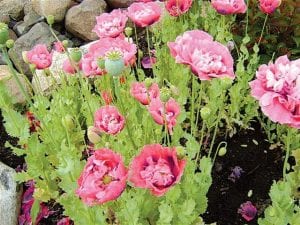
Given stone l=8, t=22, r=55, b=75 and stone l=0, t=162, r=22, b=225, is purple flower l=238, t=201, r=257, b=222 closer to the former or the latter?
stone l=0, t=162, r=22, b=225

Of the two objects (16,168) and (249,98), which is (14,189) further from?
(249,98)

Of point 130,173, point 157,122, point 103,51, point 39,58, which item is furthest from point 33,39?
point 130,173

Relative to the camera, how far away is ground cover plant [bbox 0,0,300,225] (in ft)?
3.67

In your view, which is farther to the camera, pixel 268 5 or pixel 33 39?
pixel 33 39

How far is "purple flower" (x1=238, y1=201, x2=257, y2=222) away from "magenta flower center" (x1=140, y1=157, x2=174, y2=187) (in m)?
0.66

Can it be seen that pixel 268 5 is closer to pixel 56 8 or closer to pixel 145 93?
pixel 145 93

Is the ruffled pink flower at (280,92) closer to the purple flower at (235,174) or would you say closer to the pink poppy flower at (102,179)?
the pink poppy flower at (102,179)

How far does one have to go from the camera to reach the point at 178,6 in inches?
75.3

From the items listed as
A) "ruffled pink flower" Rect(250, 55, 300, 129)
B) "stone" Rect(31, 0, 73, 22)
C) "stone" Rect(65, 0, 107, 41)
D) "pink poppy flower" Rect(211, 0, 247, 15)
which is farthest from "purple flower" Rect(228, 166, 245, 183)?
"stone" Rect(31, 0, 73, 22)

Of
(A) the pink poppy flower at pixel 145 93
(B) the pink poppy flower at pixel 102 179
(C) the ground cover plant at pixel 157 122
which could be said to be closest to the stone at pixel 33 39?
(C) the ground cover plant at pixel 157 122

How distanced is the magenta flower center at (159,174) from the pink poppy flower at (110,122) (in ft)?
0.65

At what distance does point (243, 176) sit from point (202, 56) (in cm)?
76

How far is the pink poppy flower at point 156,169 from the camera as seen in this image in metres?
1.10

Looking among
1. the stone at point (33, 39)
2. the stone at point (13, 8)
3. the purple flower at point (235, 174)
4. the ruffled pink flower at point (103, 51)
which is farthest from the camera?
the stone at point (13, 8)
